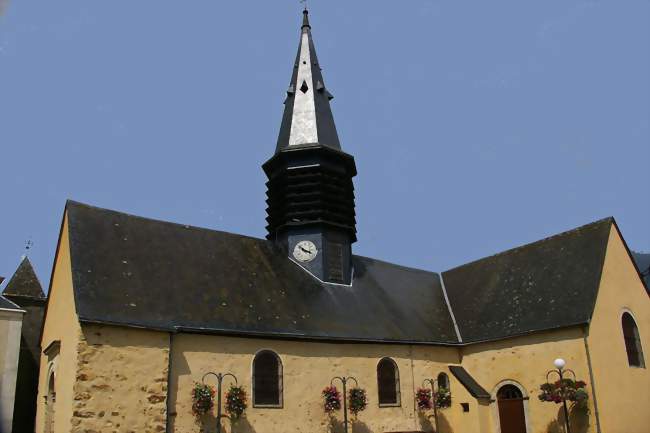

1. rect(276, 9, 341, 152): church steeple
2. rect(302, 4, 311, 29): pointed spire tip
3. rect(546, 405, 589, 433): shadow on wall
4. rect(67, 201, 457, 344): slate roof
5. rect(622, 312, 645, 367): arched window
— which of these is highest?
rect(302, 4, 311, 29): pointed spire tip

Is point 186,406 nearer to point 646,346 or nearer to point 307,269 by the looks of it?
point 307,269

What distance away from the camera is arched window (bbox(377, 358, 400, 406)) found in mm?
17062

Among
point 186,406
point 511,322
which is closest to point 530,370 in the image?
point 511,322

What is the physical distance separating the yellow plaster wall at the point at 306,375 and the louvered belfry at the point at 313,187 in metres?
3.28

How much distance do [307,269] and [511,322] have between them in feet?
21.0

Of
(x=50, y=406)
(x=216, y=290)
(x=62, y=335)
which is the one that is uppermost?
(x=216, y=290)

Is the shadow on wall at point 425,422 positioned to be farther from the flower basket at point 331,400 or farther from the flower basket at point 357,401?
the flower basket at point 331,400

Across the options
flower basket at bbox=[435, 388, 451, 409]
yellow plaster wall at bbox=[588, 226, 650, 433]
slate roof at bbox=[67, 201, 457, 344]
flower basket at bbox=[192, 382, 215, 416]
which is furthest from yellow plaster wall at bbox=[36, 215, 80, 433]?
yellow plaster wall at bbox=[588, 226, 650, 433]

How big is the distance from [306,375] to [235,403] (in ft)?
7.35

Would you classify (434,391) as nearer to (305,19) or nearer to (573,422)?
(573,422)

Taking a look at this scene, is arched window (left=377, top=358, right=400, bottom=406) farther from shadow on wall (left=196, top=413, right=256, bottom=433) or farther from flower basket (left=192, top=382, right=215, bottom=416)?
flower basket (left=192, top=382, right=215, bottom=416)

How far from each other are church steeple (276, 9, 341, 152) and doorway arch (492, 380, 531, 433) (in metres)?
9.51

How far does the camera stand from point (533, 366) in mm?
17016

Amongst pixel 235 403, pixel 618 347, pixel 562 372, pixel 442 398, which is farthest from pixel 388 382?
pixel 618 347
